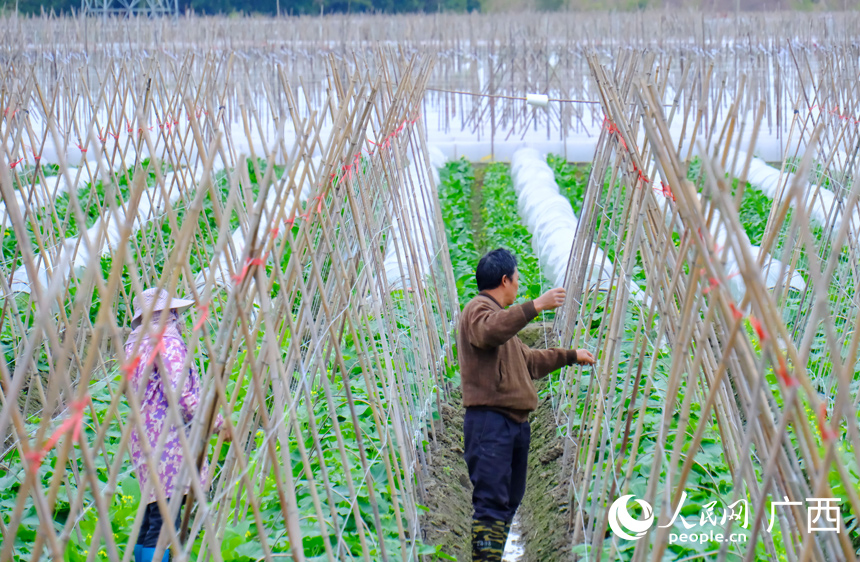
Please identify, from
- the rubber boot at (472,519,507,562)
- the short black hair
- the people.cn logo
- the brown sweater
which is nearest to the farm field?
the people.cn logo

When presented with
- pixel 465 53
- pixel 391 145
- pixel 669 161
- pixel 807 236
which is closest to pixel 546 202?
pixel 391 145

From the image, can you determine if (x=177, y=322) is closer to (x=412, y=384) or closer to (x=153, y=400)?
(x=153, y=400)

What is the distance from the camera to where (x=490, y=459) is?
3400mm

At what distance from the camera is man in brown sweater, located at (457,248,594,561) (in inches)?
131

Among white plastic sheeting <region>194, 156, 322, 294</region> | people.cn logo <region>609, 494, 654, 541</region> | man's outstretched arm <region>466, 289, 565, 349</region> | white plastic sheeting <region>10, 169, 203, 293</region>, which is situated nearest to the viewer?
white plastic sheeting <region>194, 156, 322, 294</region>

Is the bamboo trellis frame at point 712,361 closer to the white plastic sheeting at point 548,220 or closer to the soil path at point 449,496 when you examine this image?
the soil path at point 449,496

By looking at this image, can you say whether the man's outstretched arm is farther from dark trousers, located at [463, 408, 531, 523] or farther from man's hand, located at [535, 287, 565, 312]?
dark trousers, located at [463, 408, 531, 523]

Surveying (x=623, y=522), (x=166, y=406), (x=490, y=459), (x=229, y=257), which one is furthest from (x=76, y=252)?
(x=623, y=522)

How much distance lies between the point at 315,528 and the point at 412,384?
152 cm

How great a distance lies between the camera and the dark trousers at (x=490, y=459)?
3.39 meters

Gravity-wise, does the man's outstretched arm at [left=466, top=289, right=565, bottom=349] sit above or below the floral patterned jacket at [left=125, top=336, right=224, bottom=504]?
above

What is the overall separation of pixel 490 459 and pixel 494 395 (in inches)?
10.6

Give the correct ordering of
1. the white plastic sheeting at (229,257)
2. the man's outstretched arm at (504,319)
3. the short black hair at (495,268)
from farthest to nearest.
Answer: the short black hair at (495,268), the man's outstretched arm at (504,319), the white plastic sheeting at (229,257)

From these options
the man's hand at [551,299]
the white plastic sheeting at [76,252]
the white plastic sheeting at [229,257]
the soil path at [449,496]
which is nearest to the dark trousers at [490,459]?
the soil path at [449,496]
